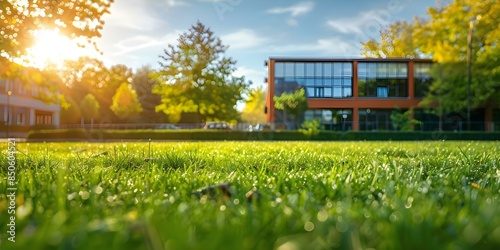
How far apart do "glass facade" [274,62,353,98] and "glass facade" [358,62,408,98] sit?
5.54 feet

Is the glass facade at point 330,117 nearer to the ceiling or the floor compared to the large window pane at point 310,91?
nearer to the floor

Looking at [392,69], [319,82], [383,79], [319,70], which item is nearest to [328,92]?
[319,82]

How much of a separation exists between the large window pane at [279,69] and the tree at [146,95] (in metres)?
23.8

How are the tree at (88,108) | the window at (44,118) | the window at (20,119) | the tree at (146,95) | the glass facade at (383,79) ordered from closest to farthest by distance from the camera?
1. the glass facade at (383,79)
2. the window at (20,119)
3. the tree at (88,108)
4. the window at (44,118)
5. the tree at (146,95)

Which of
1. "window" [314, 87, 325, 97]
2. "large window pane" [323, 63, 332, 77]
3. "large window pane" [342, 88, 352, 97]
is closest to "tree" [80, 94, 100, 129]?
"window" [314, 87, 325, 97]

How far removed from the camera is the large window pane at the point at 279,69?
43.0m

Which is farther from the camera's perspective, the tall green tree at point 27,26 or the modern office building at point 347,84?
the modern office building at point 347,84

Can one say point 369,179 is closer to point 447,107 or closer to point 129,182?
point 129,182

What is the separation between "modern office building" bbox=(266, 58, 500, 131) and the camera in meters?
42.9

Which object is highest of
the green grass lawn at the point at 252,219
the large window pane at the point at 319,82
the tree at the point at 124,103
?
the large window pane at the point at 319,82

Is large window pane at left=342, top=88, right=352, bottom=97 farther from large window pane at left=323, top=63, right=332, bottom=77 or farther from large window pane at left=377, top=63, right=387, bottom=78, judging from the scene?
large window pane at left=377, top=63, right=387, bottom=78

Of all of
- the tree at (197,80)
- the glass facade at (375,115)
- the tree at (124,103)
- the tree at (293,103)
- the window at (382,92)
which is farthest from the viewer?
the tree at (124,103)

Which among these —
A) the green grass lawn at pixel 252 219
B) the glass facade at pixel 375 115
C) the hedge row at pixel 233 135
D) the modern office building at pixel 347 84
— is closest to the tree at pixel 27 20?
the green grass lawn at pixel 252 219

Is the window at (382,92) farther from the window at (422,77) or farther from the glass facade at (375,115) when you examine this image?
the window at (422,77)
